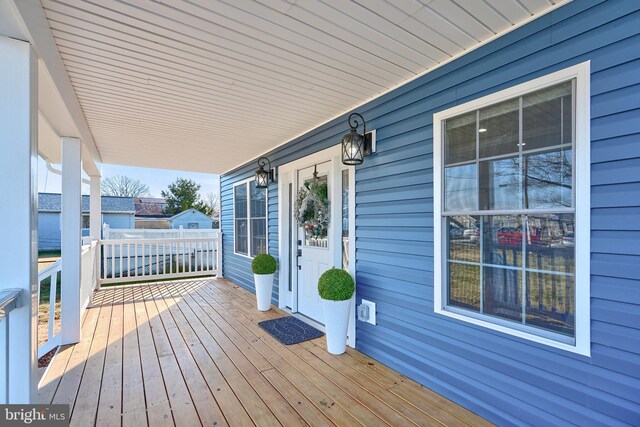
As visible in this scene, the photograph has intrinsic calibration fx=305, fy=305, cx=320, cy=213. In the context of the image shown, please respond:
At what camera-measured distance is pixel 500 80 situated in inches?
80.3

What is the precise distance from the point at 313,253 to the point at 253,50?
8.48 ft

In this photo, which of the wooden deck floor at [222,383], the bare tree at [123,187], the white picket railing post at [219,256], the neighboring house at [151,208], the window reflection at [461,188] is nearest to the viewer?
the wooden deck floor at [222,383]

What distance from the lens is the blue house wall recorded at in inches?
60.5

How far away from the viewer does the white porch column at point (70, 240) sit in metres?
3.34

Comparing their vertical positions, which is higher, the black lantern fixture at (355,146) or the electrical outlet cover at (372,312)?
the black lantern fixture at (355,146)

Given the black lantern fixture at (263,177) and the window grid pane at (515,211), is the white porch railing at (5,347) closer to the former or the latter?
the window grid pane at (515,211)

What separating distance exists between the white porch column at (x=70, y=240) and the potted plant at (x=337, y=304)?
276cm

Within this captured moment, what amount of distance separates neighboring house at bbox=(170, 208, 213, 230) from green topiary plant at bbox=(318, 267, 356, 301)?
1879 cm

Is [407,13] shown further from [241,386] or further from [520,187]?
[241,386]

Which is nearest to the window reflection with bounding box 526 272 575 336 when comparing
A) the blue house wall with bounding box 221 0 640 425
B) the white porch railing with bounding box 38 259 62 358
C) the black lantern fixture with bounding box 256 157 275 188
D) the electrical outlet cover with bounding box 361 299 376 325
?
the blue house wall with bounding box 221 0 640 425

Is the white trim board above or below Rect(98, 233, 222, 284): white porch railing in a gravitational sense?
above

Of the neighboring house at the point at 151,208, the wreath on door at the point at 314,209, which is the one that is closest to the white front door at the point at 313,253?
the wreath on door at the point at 314,209

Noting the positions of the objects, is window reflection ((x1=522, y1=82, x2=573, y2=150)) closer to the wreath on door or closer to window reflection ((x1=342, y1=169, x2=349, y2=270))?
window reflection ((x1=342, y1=169, x2=349, y2=270))

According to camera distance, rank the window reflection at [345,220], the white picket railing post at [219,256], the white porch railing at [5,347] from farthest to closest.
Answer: the white picket railing post at [219,256] → the window reflection at [345,220] → the white porch railing at [5,347]
